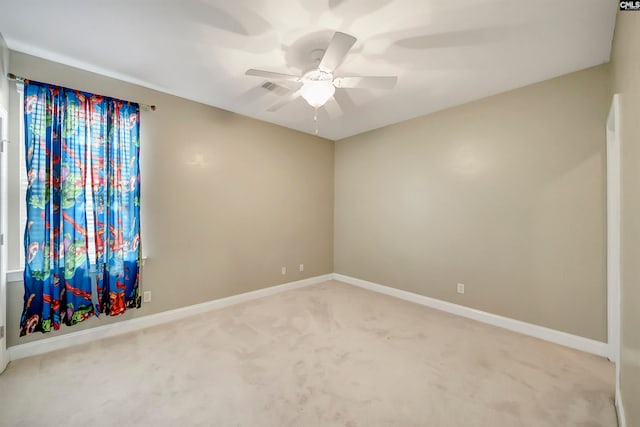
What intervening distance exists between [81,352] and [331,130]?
405 cm

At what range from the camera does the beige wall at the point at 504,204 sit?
8.08 ft

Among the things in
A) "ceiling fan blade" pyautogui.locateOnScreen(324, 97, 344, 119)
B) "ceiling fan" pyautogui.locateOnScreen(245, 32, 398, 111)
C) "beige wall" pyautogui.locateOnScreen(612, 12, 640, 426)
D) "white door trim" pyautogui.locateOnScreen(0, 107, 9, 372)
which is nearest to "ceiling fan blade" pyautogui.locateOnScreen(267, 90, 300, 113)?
"ceiling fan" pyautogui.locateOnScreen(245, 32, 398, 111)

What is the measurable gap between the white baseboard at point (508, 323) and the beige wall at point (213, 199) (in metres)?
1.51

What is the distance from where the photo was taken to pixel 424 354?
2.40m

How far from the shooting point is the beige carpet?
1.68 metres

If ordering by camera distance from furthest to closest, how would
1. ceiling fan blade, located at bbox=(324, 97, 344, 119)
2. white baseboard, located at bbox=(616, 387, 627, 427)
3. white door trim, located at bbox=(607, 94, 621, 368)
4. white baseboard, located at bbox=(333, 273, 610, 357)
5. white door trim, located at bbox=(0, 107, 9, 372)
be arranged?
ceiling fan blade, located at bbox=(324, 97, 344, 119), white baseboard, located at bbox=(333, 273, 610, 357), white door trim, located at bbox=(607, 94, 621, 368), white door trim, located at bbox=(0, 107, 9, 372), white baseboard, located at bbox=(616, 387, 627, 427)

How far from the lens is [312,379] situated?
204cm

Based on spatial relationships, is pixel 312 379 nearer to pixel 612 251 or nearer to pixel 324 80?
pixel 324 80

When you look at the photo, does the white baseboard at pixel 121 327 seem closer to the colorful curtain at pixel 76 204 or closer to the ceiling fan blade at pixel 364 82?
the colorful curtain at pixel 76 204

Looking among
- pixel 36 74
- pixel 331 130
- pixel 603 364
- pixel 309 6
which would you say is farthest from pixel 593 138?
pixel 36 74

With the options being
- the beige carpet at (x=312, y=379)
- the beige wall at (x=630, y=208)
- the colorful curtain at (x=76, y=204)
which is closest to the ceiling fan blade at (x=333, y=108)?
the colorful curtain at (x=76, y=204)

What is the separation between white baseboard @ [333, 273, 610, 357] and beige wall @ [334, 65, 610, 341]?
0.07 metres

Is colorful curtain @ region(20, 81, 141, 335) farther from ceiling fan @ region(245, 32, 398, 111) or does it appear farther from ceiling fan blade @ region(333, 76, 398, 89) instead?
ceiling fan blade @ region(333, 76, 398, 89)

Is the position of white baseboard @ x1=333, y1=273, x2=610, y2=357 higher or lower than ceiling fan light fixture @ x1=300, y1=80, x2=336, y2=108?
lower
